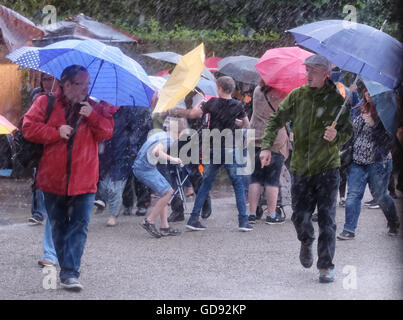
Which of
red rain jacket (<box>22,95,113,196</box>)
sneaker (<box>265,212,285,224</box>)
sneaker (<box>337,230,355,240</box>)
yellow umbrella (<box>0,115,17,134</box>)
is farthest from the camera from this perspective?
sneaker (<box>265,212,285,224</box>)

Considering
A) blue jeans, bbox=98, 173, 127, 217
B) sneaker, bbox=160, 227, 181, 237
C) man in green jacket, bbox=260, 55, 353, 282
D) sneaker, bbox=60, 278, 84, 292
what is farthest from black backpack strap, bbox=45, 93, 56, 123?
blue jeans, bbox=98, 173, 127, 217

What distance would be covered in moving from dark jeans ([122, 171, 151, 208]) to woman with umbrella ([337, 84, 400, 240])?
3.10 metres

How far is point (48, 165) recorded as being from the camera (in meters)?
6.04

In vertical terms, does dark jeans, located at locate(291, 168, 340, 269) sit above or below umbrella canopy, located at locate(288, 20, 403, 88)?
below

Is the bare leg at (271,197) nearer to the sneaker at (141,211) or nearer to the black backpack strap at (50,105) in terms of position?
the sneaker at (141,211)

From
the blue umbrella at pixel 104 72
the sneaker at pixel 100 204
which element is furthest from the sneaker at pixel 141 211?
the blue umbrella at pixel 104 72

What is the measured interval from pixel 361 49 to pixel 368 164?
2676 millimetres

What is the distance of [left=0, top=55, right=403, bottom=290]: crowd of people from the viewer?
6062 millimetres

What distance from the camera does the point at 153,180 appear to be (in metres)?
8.86

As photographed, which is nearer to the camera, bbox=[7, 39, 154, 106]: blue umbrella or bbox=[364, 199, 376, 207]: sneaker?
bbox=[7, 39, 154, 106]: blue umbrella

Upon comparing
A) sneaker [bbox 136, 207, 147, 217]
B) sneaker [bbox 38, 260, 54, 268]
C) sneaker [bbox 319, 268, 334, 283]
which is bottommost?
sneaker [bbox 136, 207, 147, 217]

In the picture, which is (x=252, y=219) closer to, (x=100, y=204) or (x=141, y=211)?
(x=141, y=211)

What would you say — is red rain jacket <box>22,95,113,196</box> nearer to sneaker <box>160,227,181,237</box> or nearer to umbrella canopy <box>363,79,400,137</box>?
sneaker <box>160,227,181,237</box>
